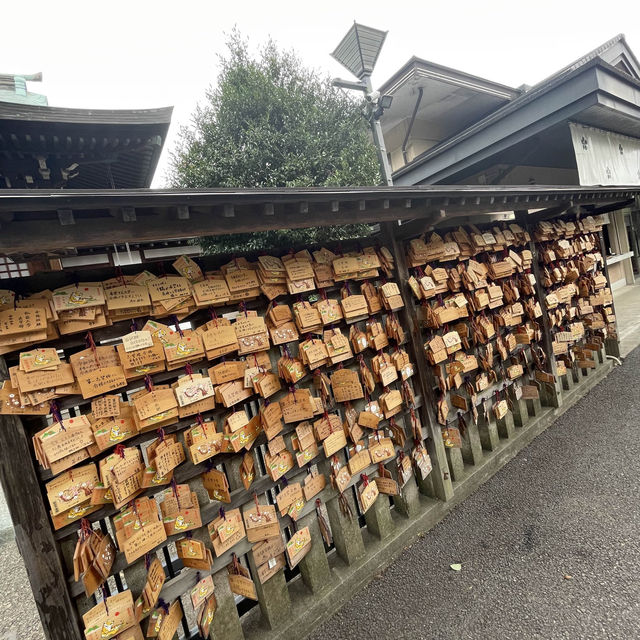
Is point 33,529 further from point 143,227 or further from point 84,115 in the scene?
point 84,115

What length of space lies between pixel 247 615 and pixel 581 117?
9.14 metres

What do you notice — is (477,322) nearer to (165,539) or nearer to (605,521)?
(605,521)

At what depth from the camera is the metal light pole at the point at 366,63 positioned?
202 inches

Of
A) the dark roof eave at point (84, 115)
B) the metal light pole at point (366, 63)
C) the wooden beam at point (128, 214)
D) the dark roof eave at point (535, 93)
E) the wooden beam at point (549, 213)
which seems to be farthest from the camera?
the dark roof eave at point (535, 93)

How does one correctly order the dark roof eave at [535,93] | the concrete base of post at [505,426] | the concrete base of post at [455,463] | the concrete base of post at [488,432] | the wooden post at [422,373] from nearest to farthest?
the wooden post at [422,373] → the concrete base of post at [455,463] → the concrete base of post at [488,432] → the concrete base of post at [505,426] → the dark roof eave at [535,93]

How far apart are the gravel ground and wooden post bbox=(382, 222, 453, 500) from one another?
1.18ft

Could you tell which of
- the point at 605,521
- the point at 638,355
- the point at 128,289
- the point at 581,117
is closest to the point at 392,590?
the point at 605,521

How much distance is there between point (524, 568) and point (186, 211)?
3419 millimetres

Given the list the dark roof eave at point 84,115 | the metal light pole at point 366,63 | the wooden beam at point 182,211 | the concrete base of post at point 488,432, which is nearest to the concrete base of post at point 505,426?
the concrete base of post at point 488,432

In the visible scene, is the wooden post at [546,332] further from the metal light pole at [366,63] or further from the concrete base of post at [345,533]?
the concrete base of post at [345,533]

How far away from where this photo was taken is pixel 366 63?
5.34 metres

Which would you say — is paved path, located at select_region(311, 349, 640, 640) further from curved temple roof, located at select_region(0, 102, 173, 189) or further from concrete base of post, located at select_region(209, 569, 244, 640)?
curved temple roof, located at select_region(0, 102, 173, 189)

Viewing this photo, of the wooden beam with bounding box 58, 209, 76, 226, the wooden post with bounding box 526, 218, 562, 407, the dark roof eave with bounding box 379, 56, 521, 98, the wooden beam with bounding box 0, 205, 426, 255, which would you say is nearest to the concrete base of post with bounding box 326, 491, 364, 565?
the wooden beam with bounding box 0, 205, 426, 255

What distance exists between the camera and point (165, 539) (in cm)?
205
